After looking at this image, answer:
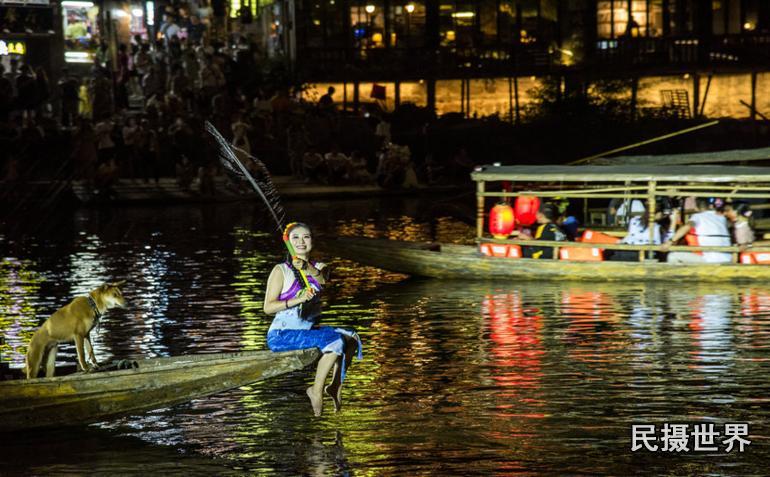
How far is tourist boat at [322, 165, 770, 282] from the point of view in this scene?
20281 millimetres

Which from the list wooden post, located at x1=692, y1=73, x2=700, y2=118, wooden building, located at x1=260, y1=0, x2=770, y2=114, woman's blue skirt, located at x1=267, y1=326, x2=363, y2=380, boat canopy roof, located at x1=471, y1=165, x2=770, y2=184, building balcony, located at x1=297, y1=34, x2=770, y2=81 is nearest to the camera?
woman's blue skirt, located at x1=267, y1=326, x2=363, y2=380

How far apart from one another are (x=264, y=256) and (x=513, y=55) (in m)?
24.7

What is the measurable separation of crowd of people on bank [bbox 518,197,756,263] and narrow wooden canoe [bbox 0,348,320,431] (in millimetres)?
10699

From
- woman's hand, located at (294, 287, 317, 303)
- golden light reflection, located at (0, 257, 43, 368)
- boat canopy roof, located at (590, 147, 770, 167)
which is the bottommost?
golden light reflection, located at (0, 257, 43, 368)

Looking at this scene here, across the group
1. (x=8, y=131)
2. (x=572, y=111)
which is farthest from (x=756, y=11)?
(x=8, y=131)

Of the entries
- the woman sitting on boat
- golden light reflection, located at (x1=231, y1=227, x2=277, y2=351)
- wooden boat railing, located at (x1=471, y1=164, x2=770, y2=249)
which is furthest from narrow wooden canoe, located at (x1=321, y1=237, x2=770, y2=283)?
the woman sitting on boat

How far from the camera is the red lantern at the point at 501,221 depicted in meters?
21.5

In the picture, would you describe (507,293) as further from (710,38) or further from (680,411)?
(710,38)

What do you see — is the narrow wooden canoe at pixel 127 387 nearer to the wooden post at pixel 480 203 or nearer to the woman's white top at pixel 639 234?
the wooden post at pixel 480 203

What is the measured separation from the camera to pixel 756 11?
51062 millimetres

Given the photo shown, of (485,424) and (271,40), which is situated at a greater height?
(271,40)

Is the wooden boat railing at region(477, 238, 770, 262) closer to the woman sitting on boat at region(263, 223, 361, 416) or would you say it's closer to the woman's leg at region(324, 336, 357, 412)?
the woman's leg at region(324, 336, 357, 412)

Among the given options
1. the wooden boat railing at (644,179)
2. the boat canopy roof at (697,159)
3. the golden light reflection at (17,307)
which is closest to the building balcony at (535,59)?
the golden light reflection at (17,307)

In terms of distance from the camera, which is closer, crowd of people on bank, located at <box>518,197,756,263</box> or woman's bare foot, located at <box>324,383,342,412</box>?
woman's bare foot, located at <box>324,383,342,412</box>
